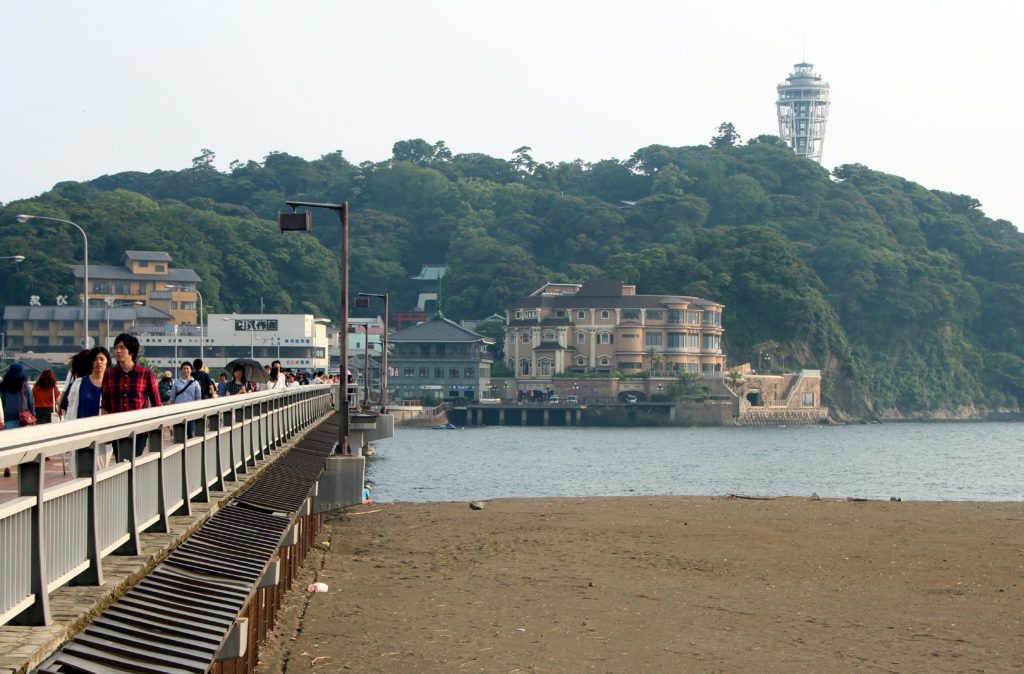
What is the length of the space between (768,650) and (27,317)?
115 metres

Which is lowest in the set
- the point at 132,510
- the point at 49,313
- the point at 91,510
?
the point at 132,510

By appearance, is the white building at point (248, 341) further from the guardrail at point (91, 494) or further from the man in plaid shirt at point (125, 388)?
the guardrail at point (91, 494)

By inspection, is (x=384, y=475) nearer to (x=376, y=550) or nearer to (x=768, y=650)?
(x=376, y=550)

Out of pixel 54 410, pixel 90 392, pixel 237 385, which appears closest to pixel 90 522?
pixel 90 392

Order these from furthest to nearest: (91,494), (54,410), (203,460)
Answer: (54,410) < (203,460) < (91,494)

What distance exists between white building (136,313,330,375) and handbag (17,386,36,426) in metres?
116

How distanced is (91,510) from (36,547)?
116cm

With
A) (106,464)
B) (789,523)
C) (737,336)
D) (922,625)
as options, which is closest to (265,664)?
(106,464)

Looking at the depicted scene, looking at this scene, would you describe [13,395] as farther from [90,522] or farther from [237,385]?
[237,385]

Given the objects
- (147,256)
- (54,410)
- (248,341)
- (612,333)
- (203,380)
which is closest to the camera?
(54,410)

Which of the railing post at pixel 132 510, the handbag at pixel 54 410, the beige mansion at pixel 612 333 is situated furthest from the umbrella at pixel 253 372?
the beige mansion at pixel 612 333

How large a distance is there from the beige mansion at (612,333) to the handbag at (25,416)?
136720 mm

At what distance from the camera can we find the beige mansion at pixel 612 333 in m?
151

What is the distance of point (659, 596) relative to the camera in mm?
20047
